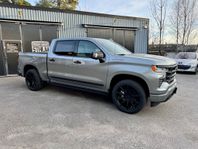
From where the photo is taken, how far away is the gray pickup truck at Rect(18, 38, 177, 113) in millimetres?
3477

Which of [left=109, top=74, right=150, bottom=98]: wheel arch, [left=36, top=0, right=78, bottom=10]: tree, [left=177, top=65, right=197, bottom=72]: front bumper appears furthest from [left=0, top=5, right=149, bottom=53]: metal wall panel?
[left=36, top=0, right=78, bottom=10]: tree

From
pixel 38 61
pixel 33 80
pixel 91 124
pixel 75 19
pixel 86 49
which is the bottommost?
pixel 91 124

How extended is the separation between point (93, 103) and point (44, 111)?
1.33 m

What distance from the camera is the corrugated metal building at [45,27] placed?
8.41 meters

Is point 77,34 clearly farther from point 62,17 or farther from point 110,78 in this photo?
point 110,78

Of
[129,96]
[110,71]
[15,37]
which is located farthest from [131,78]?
[15,37]

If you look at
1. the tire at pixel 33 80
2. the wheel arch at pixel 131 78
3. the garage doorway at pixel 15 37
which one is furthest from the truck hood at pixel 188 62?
the tire at pixel 33 80

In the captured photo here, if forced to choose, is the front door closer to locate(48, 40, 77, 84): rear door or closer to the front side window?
locate(48, 40, 77, 84): rear door

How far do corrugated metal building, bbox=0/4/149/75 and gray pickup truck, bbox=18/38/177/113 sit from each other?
417 centimetres

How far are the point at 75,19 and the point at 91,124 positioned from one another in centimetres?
826

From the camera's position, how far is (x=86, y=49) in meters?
4.39

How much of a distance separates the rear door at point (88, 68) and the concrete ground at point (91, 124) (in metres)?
0.63

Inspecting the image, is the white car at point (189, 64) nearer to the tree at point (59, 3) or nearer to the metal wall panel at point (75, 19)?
the metal wall panel at point (75, 19)

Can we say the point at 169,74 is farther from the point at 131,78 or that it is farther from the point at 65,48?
the point at 65,48
